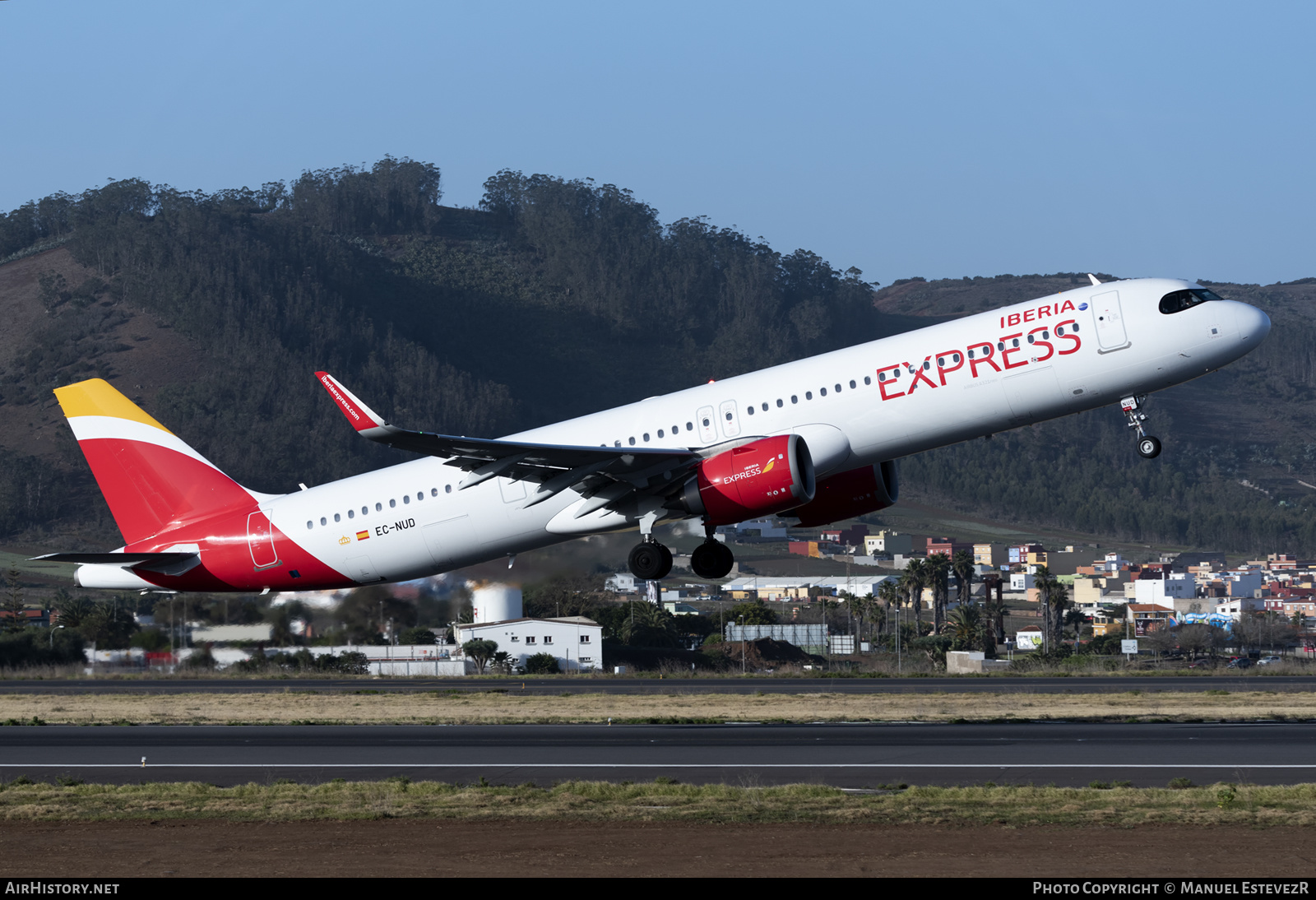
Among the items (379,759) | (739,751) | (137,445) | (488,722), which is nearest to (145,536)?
(137,445)

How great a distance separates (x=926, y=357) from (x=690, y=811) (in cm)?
1376

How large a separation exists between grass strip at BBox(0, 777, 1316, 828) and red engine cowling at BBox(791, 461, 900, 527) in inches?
527

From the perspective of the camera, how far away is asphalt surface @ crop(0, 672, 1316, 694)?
48969mm

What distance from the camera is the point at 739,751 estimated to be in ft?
93.7

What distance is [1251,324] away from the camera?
30562mm

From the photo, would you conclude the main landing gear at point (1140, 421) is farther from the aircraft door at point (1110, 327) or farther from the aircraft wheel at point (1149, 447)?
the aircraft door at point (1110, 327)

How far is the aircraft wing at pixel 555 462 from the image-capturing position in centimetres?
3011

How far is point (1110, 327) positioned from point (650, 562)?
1132 cm

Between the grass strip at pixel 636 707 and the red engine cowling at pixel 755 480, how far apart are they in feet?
24.0

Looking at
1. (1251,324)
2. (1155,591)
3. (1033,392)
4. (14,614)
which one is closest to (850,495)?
(1033,392)

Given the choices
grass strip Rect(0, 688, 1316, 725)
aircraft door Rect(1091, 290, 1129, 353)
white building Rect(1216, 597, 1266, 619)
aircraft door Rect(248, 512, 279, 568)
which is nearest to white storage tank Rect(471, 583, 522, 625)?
grass strip Rect(0, 688, 1316, 725)

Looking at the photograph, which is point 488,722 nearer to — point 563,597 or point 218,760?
point 218,760

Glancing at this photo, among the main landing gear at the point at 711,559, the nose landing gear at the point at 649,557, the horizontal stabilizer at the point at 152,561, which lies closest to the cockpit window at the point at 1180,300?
the main landing gear at the point at 711,559

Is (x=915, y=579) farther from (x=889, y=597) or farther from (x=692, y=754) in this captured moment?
(x=692, y=754)
